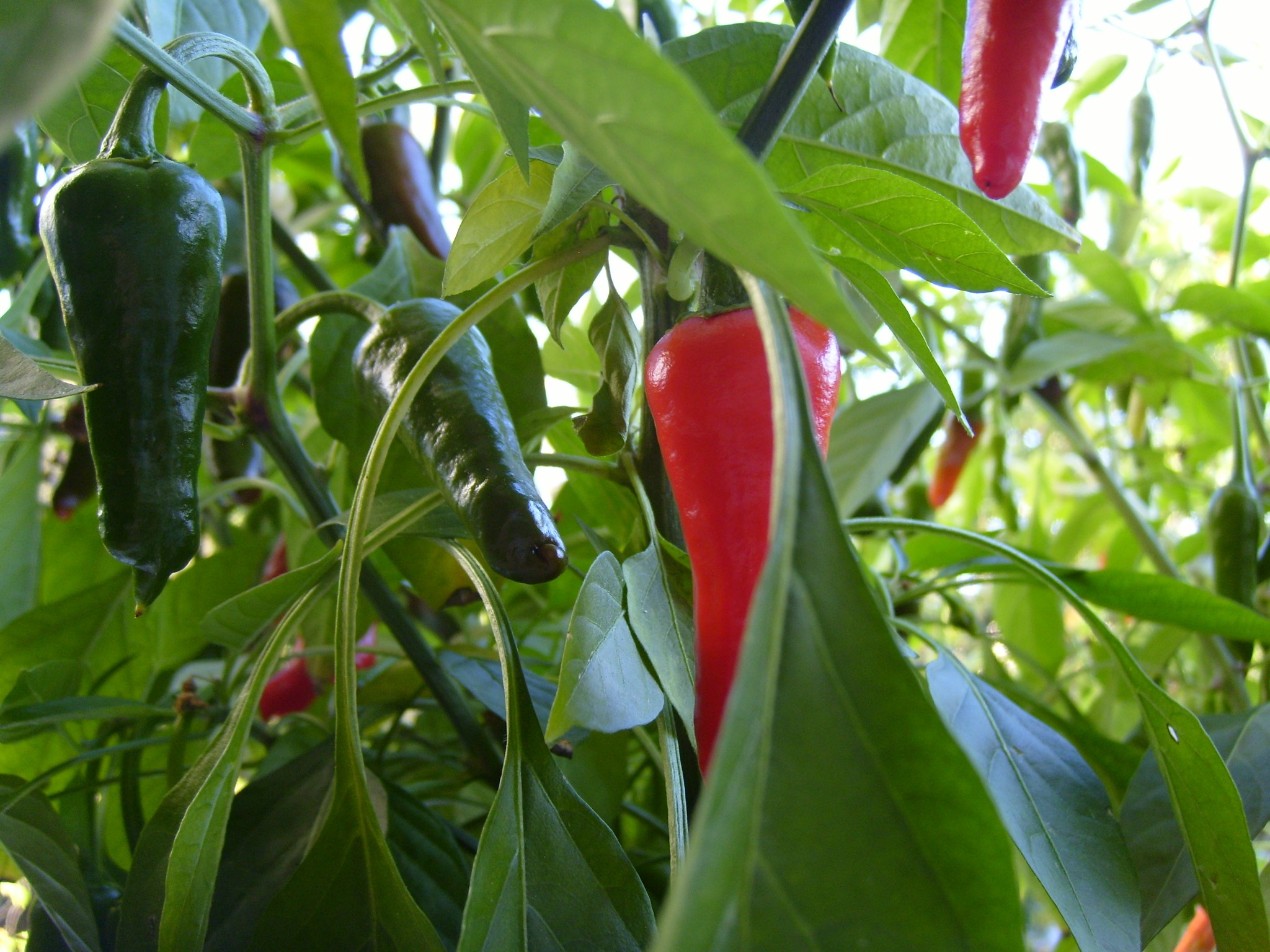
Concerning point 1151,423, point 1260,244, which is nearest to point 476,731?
point 1260,244

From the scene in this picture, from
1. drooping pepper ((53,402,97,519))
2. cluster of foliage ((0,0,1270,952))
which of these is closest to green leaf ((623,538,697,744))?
cluster of foliage ((0,0,1270,952))

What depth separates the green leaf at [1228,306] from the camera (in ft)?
2.38

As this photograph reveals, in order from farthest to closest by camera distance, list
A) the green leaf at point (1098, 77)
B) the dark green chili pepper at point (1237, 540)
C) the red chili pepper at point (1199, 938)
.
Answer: the green leaf at point (1098, 77) < the dark green chili pepper at point (1237, 540) < the red chili pepper at point (1199, 938)

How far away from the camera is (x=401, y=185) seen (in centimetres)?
69

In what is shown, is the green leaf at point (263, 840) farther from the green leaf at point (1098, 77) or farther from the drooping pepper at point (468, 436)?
the green leaf at point (1098, 77)

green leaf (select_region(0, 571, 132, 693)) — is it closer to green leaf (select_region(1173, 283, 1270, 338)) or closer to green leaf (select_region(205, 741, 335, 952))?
green leaf (select_region(205, 741, 335, 952))

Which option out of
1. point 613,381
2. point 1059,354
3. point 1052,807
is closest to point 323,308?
point 613,381

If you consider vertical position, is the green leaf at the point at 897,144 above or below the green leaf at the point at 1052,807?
above

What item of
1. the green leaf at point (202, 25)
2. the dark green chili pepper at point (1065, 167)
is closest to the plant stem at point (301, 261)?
the green leaf at point (202, 25)

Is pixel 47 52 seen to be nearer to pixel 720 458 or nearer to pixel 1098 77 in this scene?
pixel 720 458

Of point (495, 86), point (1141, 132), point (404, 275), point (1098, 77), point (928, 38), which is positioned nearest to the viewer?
point (495, 86)

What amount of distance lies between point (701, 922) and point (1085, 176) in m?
→ 0.77

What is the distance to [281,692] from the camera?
0.77 meters

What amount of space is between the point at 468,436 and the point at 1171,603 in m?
0.35
